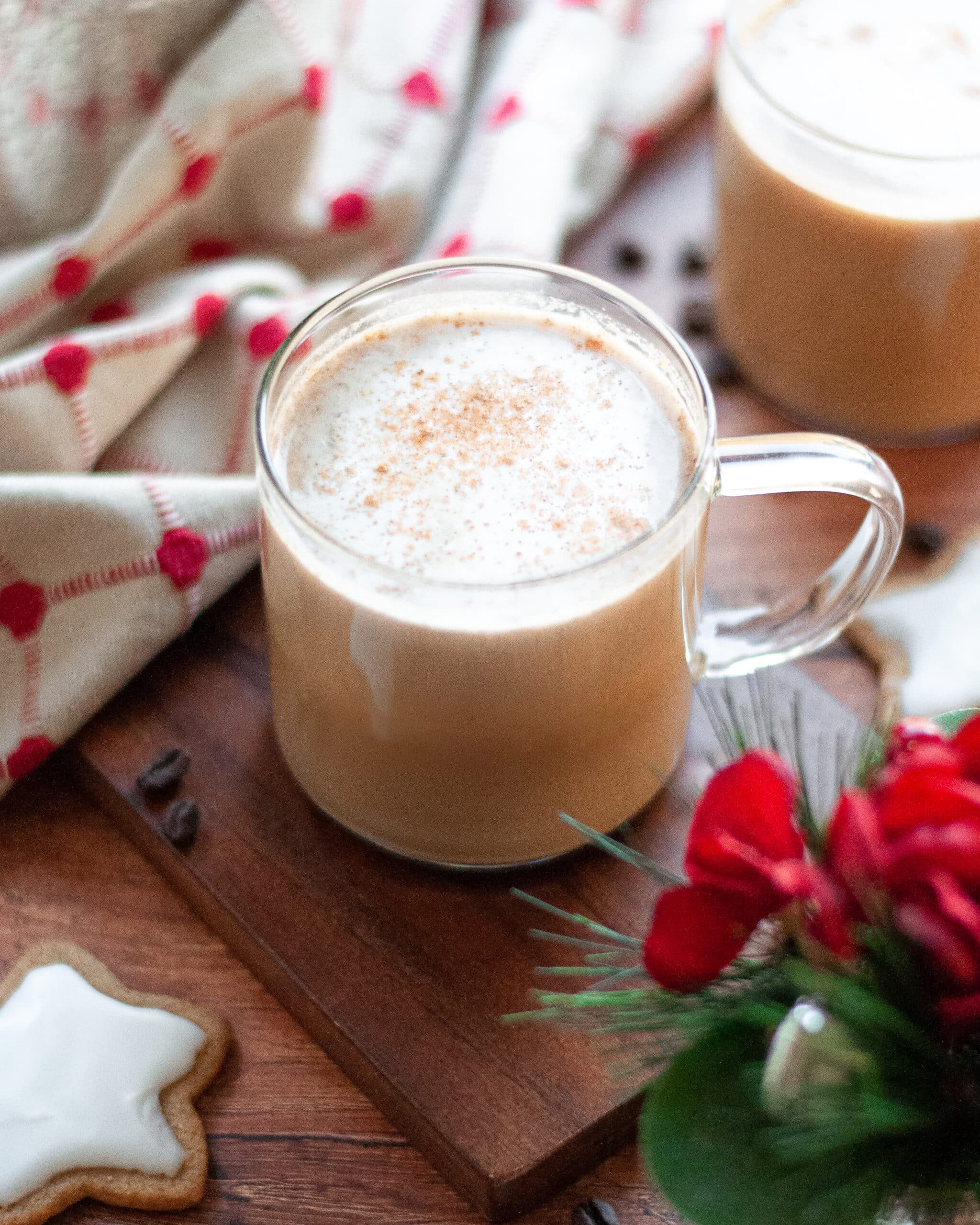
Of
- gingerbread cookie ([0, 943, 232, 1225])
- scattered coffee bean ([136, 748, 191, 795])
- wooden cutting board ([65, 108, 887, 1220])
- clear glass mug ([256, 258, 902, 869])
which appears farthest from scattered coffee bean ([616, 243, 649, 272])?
gingerbread cookie ([0, 943, 232, 1225])

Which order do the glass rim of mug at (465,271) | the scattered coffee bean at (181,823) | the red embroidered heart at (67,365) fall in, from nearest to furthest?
1. the glass rim of mug at (465,271)
2. the scattered coffee bean at (181,823)
3. the red embroidered heart at (67,365)

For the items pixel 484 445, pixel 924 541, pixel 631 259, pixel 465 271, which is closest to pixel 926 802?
pixel 484 445

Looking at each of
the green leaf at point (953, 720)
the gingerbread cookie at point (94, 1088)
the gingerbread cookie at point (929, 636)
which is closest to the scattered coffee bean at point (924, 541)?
the gingerbread cookie at point (929, 636)

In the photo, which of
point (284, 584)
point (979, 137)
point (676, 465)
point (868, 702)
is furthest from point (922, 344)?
point (284, 584)

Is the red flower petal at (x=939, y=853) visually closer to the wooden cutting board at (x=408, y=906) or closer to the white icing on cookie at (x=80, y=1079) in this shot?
the wooden cutting board at (x=408, y=906)

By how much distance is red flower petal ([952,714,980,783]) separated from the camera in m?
0.63

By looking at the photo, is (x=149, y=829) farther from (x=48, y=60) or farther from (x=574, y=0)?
(x=574, y=0)

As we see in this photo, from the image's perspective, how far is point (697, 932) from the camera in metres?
0.65

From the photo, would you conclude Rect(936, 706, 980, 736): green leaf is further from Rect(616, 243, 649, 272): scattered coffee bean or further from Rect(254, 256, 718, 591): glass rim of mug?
Rect(616, 243, 649, 272): scattered coffee bean

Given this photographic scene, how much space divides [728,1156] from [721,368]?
760 millimetres

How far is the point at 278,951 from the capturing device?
0.90m

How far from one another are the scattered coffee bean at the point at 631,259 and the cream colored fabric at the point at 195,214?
0.17 ft

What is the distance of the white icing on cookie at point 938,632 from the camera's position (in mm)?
1044

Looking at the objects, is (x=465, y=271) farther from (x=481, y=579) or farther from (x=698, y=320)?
(x=698, y=320)
